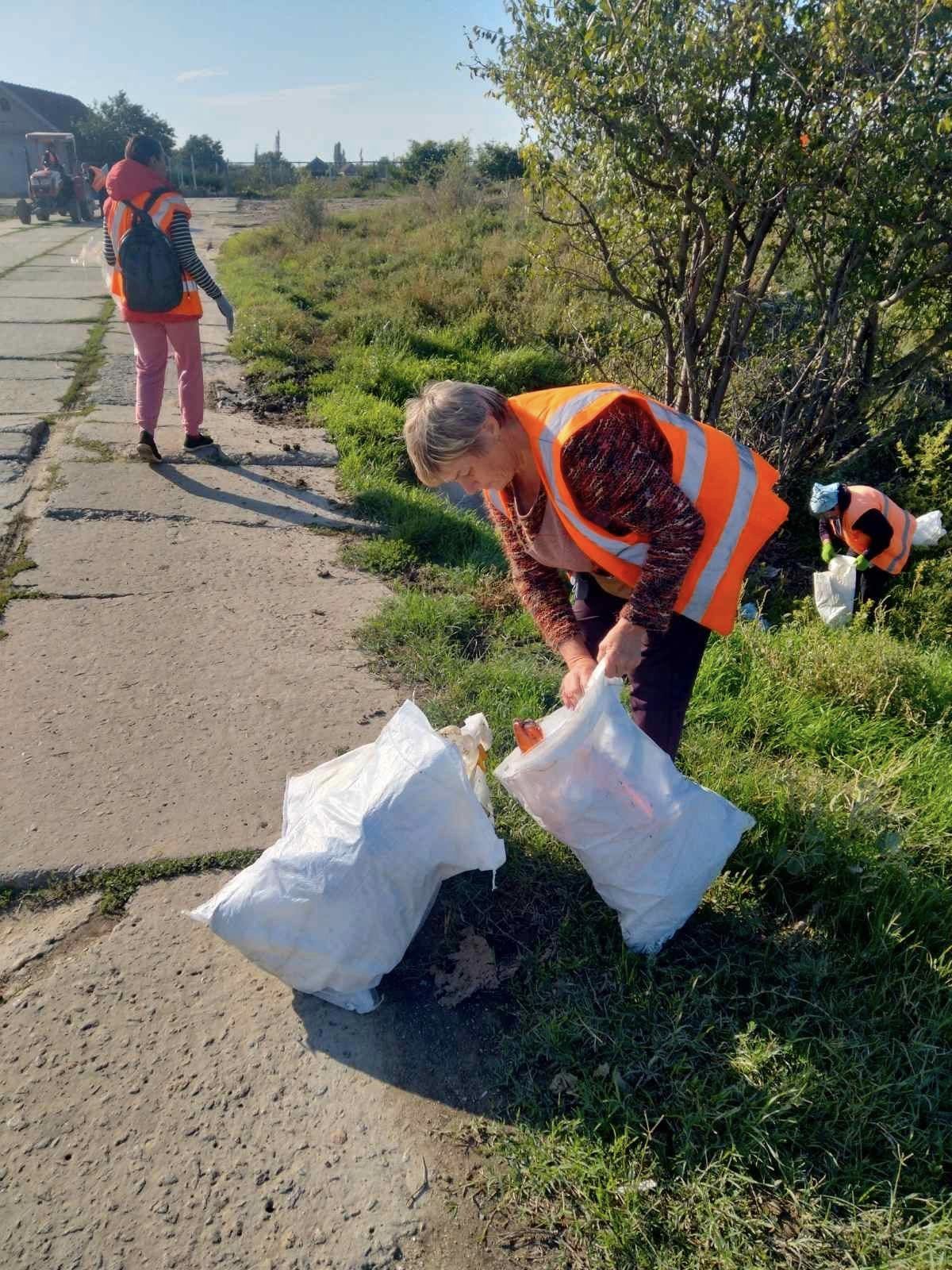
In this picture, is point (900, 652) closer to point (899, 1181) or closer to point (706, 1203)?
point (899, 1181)

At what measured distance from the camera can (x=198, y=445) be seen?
213 inches

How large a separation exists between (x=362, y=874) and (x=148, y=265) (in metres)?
4.19

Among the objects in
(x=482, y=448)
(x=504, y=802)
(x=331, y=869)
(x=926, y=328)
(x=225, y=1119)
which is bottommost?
(x=225, y=1119)

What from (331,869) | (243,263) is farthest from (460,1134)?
(243,263)

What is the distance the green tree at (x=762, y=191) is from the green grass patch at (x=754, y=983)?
172 centimetres

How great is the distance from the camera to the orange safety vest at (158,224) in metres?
4.82

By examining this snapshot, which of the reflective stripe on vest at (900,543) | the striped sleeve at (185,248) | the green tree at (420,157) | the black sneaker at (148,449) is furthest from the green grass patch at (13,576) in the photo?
the green tree at (420,157)

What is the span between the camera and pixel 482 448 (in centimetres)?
199

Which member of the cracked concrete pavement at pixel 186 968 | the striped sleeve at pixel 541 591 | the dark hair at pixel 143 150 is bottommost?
the cracked concrete pavement at pixel 186 968

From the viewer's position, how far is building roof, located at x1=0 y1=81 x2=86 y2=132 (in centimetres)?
4469

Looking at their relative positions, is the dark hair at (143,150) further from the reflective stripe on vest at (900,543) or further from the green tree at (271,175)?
the green tree at (271,175)

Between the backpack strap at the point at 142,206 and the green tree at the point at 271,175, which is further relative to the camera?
the green tree at the point at 271,175

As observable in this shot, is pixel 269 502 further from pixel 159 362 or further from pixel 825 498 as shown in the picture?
pixel 825 498

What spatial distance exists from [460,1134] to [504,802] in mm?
997
